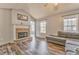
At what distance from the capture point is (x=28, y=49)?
2074 millimetres

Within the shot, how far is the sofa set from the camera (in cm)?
203

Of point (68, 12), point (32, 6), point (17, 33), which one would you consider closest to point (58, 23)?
point (68, 12)

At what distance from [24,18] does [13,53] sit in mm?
708

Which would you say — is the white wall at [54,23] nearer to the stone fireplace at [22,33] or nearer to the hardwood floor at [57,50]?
the hardwood floor at [57,50]

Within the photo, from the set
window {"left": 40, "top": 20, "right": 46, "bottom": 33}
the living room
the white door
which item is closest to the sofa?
the living room

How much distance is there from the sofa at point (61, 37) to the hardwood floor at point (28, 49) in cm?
9

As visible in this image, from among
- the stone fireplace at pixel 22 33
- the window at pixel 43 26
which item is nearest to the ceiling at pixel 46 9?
the window at pixel 43 26

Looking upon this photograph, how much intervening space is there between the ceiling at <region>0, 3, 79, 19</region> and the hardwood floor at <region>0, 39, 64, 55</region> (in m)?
0.59

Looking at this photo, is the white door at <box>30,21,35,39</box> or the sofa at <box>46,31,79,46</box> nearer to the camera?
the sofa at <box>46,31,79,46</box>

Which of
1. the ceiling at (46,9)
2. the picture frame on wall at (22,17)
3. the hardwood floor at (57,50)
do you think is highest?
the ceiling at (46,9)

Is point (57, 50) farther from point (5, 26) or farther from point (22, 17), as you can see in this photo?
point (5, 26)

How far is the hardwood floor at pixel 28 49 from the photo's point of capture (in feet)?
6.69

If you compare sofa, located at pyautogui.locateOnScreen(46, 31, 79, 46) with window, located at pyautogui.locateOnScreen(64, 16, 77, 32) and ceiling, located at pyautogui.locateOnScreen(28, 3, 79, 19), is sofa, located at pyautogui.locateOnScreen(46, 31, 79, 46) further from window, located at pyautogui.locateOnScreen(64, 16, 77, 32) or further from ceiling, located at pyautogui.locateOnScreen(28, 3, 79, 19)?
ceiling, located at pyautogui.locateOnScreen(28, 3, 79, 19)

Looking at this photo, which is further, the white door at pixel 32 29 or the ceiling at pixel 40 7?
the white door at pixel 32 29
